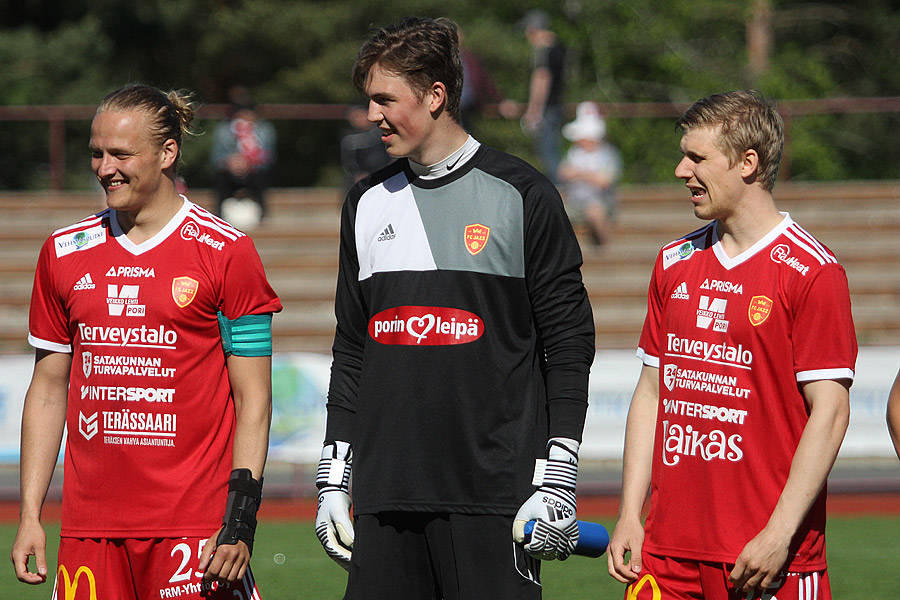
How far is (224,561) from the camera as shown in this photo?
3896 mm

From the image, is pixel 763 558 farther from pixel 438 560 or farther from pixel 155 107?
pixel 155 107

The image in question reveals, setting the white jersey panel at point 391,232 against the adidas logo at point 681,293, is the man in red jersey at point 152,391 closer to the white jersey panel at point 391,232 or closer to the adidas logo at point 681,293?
the white jersey panel at point 391,232

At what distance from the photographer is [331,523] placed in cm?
396

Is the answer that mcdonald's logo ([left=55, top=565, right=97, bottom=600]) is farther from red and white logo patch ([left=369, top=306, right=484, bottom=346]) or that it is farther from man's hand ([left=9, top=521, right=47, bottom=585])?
red and white logo patch ([left=369, top=306, right=484, bottom=346])

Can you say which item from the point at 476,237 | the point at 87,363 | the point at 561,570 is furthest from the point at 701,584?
the point at 561,570

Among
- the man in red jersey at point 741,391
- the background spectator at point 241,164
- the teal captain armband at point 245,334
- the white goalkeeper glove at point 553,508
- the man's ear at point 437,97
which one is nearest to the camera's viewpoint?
the white goalkeeper glove at point 553,508

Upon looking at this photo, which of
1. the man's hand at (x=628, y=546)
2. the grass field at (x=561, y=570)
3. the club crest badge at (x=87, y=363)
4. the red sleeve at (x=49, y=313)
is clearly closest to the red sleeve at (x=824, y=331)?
the man's hand at (x=628, y=546)

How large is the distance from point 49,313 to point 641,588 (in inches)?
82.5

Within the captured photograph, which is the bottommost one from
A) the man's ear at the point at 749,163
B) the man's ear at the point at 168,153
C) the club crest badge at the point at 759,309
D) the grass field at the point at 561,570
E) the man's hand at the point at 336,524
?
the grass field at the point at 561,570

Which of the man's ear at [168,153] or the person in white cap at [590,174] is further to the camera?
the person in white cap at [590,174]

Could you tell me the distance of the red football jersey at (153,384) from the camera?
4023 millimetres

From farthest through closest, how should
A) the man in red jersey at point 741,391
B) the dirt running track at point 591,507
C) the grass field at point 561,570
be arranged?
1. the dirt running track at point 591,507
2. the grass field at point 561,570
3. the man in red jersey at point 741,391

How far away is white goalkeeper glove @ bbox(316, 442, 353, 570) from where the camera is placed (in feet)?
13.0

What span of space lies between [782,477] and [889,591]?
4.76m
